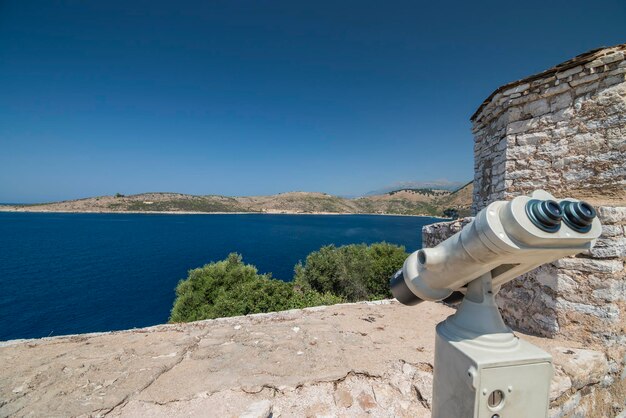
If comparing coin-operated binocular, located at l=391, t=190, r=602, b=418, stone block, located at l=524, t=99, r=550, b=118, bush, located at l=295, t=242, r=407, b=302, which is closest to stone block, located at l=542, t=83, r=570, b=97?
stone block, located at l=524, t=99, r=550, b=118

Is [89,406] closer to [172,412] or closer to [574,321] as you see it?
[172,412]

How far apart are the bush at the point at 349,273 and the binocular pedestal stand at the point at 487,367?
16785 millimetres

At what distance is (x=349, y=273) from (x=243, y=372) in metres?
15.8

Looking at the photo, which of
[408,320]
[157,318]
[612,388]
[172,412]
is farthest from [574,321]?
[157,318]

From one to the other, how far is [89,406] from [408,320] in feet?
15.4

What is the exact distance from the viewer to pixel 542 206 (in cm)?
136

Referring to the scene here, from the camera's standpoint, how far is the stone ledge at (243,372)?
305cm

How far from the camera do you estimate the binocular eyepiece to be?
1.35 metres

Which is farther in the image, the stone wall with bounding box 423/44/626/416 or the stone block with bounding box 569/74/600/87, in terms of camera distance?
the stone block with bounding box 569/74/600/87

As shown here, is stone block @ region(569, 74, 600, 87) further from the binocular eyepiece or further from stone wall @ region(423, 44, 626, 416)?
the binocular eyepiece

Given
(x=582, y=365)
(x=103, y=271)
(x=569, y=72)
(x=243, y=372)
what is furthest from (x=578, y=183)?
(x=103, y=271)

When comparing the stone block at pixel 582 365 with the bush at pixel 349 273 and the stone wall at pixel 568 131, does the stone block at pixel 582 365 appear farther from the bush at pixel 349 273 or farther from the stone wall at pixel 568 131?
the bush at pixel 349 273

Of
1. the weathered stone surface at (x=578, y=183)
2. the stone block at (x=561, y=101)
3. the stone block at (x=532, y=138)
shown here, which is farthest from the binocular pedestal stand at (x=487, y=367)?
the stone block at (x=561, y=101)

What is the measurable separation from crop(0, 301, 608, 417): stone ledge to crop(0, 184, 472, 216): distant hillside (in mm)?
128472
